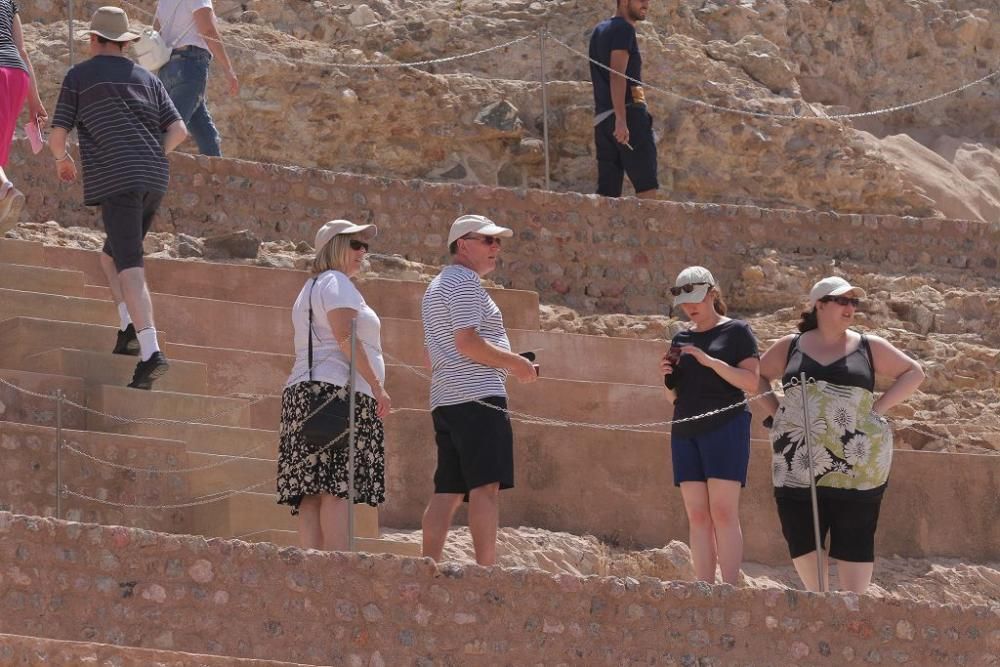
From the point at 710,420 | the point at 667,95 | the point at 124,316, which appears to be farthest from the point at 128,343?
the point at 667,95

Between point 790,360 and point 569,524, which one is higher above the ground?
point 790,360

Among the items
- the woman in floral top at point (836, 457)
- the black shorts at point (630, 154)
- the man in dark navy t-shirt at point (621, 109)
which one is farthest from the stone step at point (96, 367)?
the black shorts at point (630, 154)

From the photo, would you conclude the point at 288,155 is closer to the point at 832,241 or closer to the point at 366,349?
the point at 832,241

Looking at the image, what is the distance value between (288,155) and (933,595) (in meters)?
8.10

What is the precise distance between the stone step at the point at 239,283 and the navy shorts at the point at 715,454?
390cm

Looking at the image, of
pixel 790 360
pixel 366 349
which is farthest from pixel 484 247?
pixel 790 360

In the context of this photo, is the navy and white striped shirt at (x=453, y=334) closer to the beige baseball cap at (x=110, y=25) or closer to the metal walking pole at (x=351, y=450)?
the metal walking pole at (x=351, y=450)

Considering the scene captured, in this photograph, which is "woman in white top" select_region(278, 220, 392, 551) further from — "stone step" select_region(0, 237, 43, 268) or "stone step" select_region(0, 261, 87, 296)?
"stone step" select_region(0, 237, 43, 268)

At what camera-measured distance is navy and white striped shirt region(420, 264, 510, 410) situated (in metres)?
9.98

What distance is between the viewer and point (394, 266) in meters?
15.3

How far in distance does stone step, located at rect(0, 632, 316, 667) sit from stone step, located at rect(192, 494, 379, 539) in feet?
5.84

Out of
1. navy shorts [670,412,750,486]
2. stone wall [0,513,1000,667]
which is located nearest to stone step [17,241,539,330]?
navy shorts [670,412,750,486]

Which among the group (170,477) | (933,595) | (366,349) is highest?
(366,349)

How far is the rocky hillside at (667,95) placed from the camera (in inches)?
743
